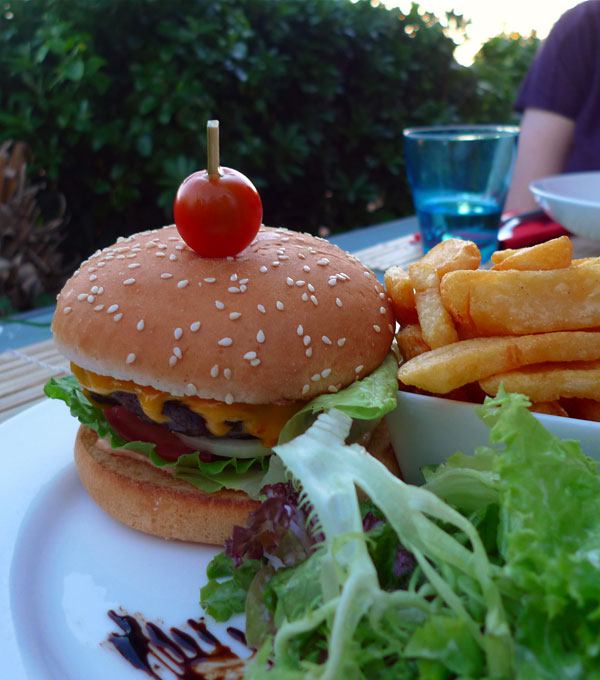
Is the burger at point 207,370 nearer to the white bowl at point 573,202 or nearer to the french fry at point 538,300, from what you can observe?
the french fry at point 538,300

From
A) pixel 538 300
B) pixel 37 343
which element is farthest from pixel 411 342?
pixel 37 343

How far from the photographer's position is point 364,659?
111 centimetres

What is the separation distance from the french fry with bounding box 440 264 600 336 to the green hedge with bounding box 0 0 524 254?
3.52 meters

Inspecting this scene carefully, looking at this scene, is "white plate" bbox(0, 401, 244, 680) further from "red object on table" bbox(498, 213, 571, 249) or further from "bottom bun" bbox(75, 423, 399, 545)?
"red object on table" bbox(498, 213, 571, 249)

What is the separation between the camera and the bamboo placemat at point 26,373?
2410 millimetres

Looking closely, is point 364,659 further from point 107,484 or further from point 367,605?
point 107,484

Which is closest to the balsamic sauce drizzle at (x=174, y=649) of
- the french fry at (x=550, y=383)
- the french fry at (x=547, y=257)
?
the french fry at (x=550, y=383)

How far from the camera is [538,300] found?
62.9 inches

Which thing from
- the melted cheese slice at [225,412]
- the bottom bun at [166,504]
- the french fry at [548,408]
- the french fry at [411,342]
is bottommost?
the bottom bun at [166,504]

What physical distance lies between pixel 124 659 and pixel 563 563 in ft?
2.85

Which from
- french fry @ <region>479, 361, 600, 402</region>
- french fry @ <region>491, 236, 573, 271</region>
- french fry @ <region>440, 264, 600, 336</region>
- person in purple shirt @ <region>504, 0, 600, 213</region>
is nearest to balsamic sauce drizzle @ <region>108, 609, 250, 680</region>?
french fry @ <region>479, 361, 600, 402</region>

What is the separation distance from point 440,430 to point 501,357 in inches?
10.4

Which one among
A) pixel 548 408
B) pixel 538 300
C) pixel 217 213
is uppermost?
pixel 217 213

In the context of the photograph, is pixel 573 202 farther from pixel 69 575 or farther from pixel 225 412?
pixel 69 575
